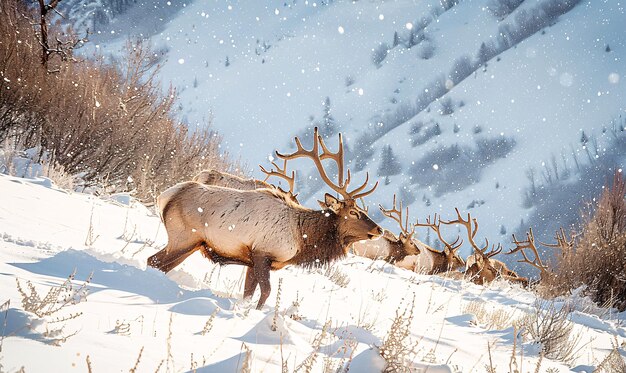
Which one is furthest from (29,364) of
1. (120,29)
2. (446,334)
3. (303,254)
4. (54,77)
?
(120,29)

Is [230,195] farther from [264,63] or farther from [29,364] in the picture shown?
[264,63]

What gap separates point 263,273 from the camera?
11.8ft

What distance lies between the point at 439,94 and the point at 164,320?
2709 inches

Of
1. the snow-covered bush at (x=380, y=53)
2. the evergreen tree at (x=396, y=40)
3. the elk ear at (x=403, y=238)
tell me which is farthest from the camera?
the evergreen tree at (x=396, y=40)

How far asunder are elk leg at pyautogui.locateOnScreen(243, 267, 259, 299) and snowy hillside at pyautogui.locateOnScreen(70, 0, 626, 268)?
31.4m

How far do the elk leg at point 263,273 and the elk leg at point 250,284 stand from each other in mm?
63

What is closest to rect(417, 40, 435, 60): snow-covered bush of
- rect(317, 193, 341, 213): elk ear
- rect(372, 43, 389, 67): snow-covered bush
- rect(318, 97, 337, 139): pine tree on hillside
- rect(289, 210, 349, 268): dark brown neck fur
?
rect(372, 43, 389, 67): snow-covered bush

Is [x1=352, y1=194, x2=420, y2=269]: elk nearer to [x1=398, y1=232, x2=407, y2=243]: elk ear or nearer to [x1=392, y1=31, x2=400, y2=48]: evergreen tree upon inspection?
[x1=398, y1=232, x2=407, y2=243]: elk ear

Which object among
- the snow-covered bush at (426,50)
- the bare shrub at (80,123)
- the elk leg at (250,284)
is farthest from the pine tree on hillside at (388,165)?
the elk leg at (250,284)

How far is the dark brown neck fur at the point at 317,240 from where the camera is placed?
3.97 m

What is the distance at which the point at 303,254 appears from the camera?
3.96 m

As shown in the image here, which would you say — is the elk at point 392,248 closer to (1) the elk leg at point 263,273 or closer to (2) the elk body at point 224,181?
(2) the elk body at point 224,181

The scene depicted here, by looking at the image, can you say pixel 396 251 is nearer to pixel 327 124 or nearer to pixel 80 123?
→ pixel 80 123

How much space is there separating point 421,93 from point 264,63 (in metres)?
33.2
